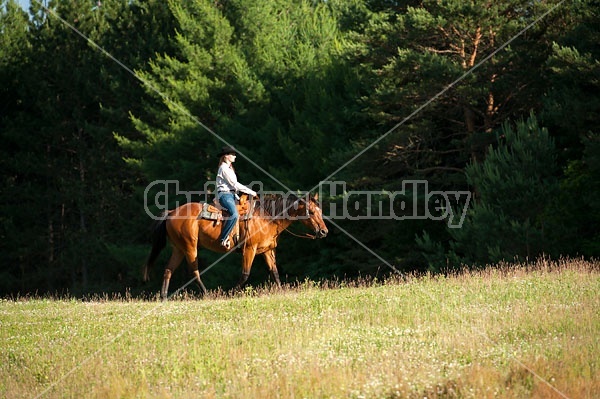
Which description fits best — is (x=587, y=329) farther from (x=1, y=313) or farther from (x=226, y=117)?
(x=226, y=117)

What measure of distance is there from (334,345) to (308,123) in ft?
77.4

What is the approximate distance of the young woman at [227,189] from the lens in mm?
17531

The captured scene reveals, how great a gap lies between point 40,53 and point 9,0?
4.83m

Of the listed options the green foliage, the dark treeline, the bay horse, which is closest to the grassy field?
the bay horse

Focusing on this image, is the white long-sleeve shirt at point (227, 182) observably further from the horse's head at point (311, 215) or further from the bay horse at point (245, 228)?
the horse's head at point (311, 215)

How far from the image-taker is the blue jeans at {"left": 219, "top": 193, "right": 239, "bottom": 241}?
1789 cm

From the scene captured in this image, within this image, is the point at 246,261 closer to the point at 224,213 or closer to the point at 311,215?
the point at 224,213

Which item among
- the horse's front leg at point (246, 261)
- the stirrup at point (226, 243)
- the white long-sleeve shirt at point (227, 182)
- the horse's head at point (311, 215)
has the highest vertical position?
the white long-sleeve shirt at point (227, 182)

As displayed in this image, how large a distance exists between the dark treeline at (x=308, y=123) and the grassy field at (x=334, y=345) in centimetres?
959

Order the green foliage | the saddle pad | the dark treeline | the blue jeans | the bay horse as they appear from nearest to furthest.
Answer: the blue jeans < the saddle pad < the bay horse < the green foliage < the dark treeline

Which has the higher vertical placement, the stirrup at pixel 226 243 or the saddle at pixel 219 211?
the saddle at pixel 219 211

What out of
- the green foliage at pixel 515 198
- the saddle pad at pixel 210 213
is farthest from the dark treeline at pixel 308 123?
the saddle pad at pixel 210 213

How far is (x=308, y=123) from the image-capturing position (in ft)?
111

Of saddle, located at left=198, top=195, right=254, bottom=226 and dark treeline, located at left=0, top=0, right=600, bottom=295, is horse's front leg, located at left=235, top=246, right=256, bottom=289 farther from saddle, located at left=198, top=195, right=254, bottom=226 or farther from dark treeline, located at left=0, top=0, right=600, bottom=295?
dark treeline, located at left=0, top=0, right=600, bottom=295
